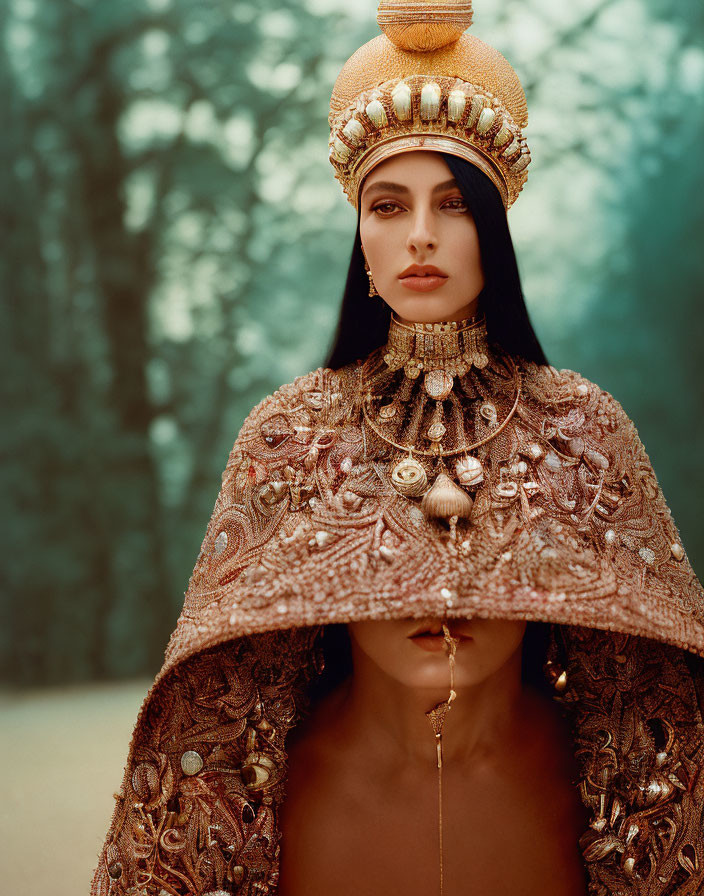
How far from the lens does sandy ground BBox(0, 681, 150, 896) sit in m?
3.68

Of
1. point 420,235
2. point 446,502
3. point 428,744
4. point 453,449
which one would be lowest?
point 428,744

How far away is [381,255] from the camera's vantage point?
2.36 meters

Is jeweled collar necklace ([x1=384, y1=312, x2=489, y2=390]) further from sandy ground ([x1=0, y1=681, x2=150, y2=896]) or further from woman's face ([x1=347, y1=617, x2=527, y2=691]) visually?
sandy ground ([x1=0, y1=681, x2=150, y2=896])

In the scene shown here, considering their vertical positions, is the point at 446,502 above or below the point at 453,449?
below

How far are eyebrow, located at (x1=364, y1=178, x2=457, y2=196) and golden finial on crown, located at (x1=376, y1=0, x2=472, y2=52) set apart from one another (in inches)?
11.0

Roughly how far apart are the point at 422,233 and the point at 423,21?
0.42m

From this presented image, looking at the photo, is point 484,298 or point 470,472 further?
point 484,298

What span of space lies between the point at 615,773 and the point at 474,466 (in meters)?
0.70

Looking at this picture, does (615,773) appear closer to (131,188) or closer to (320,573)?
(320,573)

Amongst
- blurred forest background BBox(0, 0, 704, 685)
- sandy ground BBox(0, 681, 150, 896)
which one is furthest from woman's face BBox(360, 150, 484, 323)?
blurred forest background BBox(0, 0, 704, 685)

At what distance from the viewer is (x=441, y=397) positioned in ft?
7.88

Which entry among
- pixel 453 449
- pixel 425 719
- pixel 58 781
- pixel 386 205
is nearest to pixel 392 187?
pixel 386 205

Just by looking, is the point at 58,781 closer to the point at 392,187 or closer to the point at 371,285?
the point at 371,285

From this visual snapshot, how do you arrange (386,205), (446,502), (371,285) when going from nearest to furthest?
(446,502) < (386,205) < (371,285)
